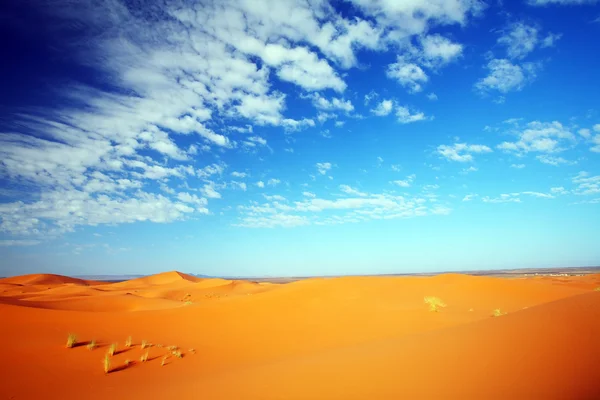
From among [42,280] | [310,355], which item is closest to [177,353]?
[310,355]

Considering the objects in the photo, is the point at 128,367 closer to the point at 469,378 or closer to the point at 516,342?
the point at 469,378

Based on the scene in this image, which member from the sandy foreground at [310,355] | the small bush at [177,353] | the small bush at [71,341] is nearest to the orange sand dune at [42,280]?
the sandy foreground at [310,355]

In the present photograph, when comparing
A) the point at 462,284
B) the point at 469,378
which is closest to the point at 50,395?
the point at 469,378

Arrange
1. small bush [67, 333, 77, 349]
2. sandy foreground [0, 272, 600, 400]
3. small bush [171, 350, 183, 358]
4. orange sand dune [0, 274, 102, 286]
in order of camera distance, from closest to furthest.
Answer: sandy foreground [0, 272, 600, 400] → small bush [67, 333, 77, 349] → small bush [171, 350, 183, 358] → orange sand dune [0, 274, 102, 286]

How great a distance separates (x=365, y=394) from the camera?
4820 millimetres

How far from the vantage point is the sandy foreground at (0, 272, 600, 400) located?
498 centimetres

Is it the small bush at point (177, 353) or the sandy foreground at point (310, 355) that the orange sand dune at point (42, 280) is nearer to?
the sandy foreground at point (310, 355)

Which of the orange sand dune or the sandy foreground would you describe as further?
the orange sand dune

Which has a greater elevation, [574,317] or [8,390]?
[574,317]

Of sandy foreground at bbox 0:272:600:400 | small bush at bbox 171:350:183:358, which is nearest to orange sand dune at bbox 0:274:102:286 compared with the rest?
sandy foreground at bbox 0:272:600:400

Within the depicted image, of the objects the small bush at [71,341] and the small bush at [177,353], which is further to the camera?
the small bush at [177,353]

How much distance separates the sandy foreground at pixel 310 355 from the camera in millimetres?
4984

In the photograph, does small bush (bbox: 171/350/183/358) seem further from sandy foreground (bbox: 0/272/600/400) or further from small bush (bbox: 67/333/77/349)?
small bush (bbox: 67/333/77/349)

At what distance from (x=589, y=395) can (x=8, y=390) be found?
881 centimetres
